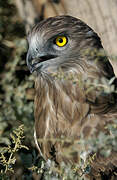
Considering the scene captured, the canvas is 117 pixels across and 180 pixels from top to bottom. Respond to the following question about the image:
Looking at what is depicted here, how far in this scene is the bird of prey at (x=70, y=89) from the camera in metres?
2.45

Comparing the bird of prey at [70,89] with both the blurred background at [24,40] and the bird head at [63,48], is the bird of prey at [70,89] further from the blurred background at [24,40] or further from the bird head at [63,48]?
the blurred background at [24,40]

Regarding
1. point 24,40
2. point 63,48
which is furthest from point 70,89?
point 24,40

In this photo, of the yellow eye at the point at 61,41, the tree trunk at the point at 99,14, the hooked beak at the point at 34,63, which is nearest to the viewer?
the hooked beak at the point at 34,63

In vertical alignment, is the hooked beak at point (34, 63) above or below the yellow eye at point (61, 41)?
below

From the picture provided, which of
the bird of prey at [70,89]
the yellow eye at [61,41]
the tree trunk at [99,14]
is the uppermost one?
the tree trunk at [99,14]

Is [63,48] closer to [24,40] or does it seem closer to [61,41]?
[61,41]

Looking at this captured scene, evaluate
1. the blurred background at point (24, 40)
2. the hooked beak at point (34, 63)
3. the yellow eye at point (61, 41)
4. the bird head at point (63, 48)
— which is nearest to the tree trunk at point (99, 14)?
the blurred background at point (24, 40)

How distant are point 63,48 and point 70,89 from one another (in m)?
0.30

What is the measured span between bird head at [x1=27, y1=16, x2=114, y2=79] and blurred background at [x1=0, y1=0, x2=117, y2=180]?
21 centimetres

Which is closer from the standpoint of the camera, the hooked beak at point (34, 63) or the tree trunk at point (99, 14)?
the hooked beak at point (34, 63)

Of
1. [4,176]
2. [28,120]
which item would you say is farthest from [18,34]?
[4,176]

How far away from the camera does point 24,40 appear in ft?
12.1

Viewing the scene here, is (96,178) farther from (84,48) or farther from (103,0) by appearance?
(103,0)

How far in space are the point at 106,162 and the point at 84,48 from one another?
0.83 meters
